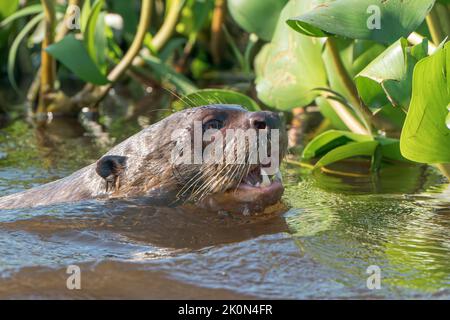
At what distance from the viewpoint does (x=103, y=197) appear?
400 cm

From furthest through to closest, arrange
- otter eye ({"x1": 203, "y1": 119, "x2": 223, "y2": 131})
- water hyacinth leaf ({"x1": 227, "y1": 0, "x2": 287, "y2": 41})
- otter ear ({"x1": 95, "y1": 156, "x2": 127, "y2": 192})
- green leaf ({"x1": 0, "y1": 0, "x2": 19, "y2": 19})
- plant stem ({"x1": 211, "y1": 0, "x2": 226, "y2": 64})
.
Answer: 1. plant stem ({"x1": 211, "y1": 0, "x2": 226, "y2": 64})
2. green leaf ({"x1": 0, "y1": 0, "x2": 19, "y2": 19})
3. water hyacinth leaf ({"x1": 227, "y1": 0, "x2": 287, "y2": 41})
4. otter ear ({"x1": 95, "y1": 156, "x2": 127, "y2": 192})
5. otter eye ({"x1": 203, "y1": 119, "x2": 223, "y2": 131})

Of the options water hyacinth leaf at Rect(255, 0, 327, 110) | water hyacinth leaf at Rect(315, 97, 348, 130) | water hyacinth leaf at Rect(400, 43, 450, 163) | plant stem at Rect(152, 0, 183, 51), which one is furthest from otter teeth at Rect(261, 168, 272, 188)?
plant stem at Rect(152, 0, 183, 51)

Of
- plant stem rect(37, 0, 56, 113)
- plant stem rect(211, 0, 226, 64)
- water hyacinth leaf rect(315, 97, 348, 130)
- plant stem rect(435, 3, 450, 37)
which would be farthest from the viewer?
plant stem rect(211, 0, 226, 64)

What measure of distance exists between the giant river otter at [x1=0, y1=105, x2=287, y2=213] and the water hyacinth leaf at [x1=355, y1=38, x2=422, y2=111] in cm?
44

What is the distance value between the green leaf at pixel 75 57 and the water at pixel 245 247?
199cm

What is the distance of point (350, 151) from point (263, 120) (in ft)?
3.91

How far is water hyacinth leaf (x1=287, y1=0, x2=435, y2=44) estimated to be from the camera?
152 inches

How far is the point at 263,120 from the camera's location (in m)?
3.58

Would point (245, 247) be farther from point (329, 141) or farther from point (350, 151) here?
point (329, 141)

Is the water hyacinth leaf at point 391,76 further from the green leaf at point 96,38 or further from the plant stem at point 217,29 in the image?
the plant stem at point 217,29

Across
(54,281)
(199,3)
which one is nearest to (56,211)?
(54,281)

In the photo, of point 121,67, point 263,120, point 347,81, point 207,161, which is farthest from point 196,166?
point 121,67

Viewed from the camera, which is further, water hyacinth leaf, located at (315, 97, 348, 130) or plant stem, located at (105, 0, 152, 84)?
plant stem, located at (105, 0, 152, 84)

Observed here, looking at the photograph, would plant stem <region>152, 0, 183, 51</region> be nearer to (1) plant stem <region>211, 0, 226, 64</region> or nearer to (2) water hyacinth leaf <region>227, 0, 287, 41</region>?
(1) plant stem <region>211, 0, 226, 64</region>
